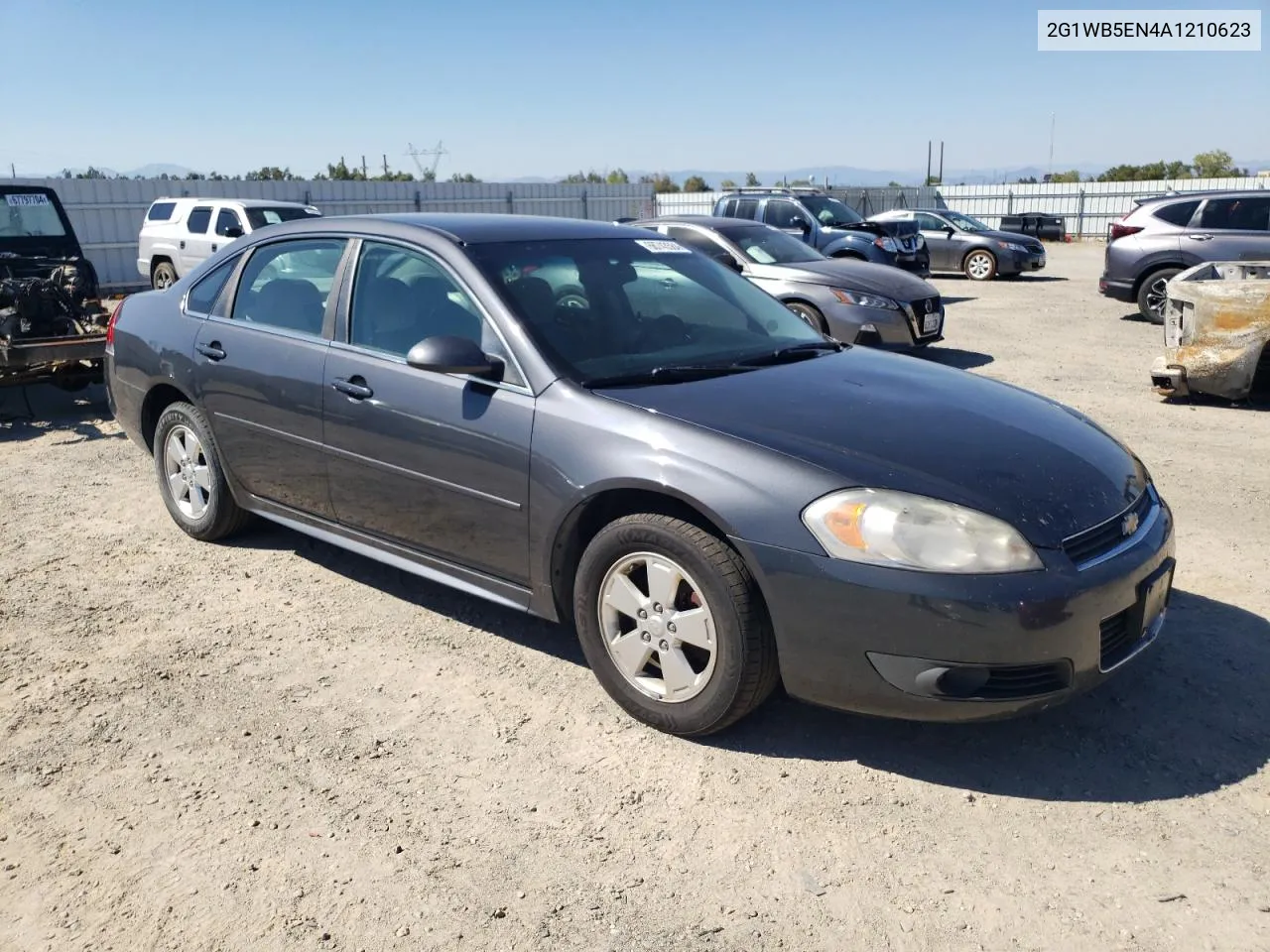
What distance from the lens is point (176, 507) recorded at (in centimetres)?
556

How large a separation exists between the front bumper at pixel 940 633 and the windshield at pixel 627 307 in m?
1.13

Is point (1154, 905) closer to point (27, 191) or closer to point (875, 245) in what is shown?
point (27, 191)

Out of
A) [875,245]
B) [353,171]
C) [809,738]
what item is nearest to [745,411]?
[809,738]

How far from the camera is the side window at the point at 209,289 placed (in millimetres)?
5188

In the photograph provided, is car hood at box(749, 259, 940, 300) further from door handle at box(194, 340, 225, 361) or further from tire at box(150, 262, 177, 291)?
tire at box(150, 262, 177, 291)

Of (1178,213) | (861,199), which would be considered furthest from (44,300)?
(861,199)

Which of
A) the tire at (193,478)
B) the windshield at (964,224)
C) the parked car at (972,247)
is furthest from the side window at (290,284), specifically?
the windshield at (964,224)

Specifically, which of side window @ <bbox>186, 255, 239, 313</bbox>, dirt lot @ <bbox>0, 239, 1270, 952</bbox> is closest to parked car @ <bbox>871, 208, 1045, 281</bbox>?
dirt lot @ <bbox>0, 239, 1270, 952</bbox>

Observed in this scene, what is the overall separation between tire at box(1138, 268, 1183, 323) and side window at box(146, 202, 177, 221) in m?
15.1

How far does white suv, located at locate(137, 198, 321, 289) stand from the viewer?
16594 millimetres

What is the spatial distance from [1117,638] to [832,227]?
17575 mm

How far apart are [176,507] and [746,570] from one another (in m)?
3.60

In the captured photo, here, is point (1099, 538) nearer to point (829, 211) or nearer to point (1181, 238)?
point (1181, 238)

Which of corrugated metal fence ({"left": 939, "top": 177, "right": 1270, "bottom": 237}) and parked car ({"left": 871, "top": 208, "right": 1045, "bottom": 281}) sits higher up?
corrugated metal fence ({"left": 939, "top": 177, "right": 1270, "bottom": 237})
